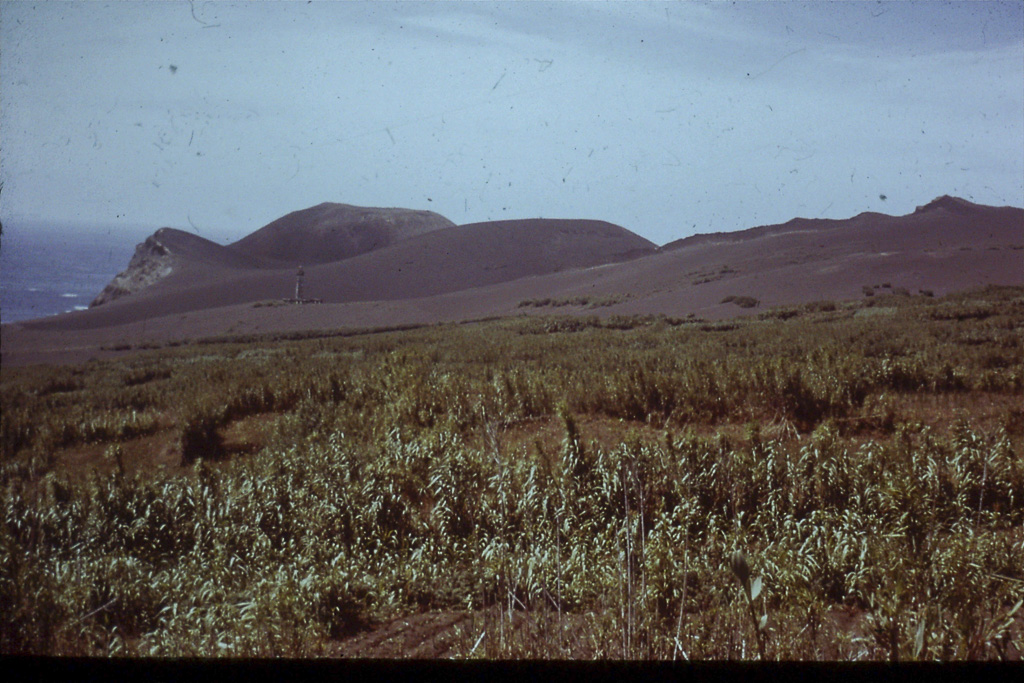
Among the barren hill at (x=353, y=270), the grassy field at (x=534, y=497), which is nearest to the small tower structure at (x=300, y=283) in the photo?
the barren hill at (x=353, y=270)

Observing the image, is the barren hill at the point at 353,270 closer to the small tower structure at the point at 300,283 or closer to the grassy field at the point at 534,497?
the small tower structure at the point at 300,283

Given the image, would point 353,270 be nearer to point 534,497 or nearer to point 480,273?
point 480,273

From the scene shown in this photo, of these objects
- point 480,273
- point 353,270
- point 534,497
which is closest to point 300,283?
point 353,270

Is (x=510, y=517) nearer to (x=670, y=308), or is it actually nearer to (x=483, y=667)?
(x=483, y=667)

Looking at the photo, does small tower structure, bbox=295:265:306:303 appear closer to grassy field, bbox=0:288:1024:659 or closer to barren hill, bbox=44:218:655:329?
barren hill, bbox=44:218:655:329

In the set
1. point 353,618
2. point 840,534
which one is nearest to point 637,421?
point 840,534

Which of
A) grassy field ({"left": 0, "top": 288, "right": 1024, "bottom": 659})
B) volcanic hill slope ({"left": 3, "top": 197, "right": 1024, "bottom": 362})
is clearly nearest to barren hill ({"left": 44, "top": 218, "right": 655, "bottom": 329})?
volcanic hill slope ({"left": 3, "top": 197, "right": 1024, "bottom": 362})
